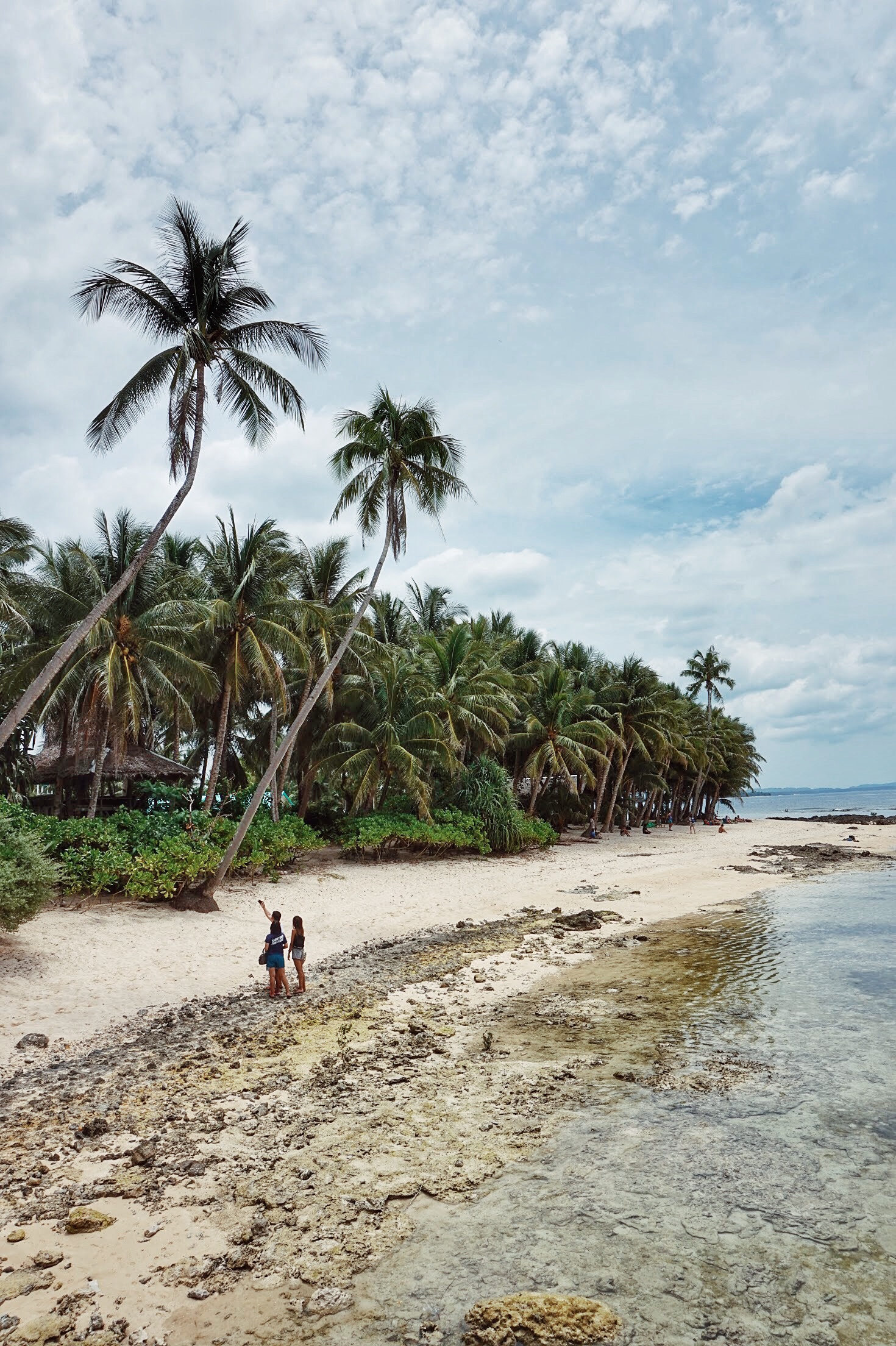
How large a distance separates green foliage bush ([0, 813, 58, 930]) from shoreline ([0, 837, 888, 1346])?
9.35 feet

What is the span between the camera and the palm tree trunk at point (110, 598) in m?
11.8

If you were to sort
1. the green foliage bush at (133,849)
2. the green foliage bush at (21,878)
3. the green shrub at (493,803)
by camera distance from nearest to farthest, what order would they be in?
the green foliage bush at (21,878), the green foliage bush at (133,849), the green shrub at (493,803)

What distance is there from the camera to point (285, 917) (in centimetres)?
1702

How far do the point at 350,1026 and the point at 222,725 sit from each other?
12735 millimetres


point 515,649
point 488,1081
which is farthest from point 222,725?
point 515,649

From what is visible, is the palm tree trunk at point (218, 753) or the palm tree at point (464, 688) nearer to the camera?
the palm tree trunk at point (218, 753)

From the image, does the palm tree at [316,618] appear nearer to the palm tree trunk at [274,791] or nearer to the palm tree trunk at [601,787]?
the palm tree trunk at [274,791]

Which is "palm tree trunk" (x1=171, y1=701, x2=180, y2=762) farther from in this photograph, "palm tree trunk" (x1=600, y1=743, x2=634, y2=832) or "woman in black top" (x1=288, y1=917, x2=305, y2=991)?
"palm tree trunk" (x1=600, y1=743, x2=634, y2=832)

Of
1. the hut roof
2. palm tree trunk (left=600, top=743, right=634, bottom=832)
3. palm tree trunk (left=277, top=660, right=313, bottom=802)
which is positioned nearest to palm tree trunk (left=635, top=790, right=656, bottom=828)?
palm tree trunk (left=600, top=743, right=634, bottom=832)

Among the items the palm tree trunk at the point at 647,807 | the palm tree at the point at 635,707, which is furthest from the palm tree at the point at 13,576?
the palm tree trunk at the point at 647,807

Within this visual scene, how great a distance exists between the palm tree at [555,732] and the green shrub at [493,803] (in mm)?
4013

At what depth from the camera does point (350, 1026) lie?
32.1 ft

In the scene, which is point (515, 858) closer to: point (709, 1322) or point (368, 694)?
point (368, 694)

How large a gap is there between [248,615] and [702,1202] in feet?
60.2
